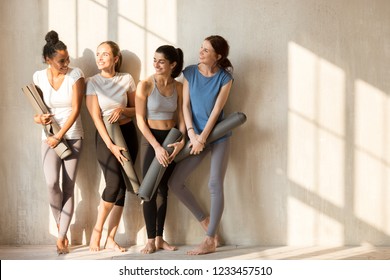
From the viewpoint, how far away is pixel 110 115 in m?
4.39

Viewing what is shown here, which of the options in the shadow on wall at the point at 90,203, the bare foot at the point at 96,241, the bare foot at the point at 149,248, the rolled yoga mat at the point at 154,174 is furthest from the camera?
the shadow on wall at the point at 90,203

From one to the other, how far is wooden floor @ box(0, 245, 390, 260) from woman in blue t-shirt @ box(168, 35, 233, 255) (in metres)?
0.15

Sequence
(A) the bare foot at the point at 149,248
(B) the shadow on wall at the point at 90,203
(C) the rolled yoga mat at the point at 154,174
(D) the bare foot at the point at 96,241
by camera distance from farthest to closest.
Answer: (B) the shadow on wall at the point at 90,203 → (D) the bare foot at the point at 96,241 → (A) the bare foot at the point at 149,248 → (C) the rolled yoga mat at the point at 154,174

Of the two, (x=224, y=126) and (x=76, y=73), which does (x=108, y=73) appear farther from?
(x=224, y=126)

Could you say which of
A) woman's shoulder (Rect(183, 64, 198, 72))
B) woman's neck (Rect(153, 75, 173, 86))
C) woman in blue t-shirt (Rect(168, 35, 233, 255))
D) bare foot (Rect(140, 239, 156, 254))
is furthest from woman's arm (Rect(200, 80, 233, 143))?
bare foot (Rect(140, 239, 156, 254))

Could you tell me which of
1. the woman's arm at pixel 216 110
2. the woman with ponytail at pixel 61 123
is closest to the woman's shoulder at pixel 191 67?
the woman's arm at pixel 216 110

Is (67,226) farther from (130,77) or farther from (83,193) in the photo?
(130,77)

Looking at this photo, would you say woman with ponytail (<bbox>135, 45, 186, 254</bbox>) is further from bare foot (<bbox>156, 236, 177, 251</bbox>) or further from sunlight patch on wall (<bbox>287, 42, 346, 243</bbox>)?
sunlight patch on wall (<bbox>287, 42, 346, 243</bbox>)

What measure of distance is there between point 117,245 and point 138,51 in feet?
4.79

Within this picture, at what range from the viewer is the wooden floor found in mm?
4281

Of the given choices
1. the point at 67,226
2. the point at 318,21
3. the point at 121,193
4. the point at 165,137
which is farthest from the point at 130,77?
the point at 318,21

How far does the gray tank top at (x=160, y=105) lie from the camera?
434 cm

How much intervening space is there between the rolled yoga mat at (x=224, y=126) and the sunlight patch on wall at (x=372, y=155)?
930mm

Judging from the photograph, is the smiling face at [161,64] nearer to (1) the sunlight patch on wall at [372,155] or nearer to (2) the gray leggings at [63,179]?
(2) the gray leggings at [63,179]
